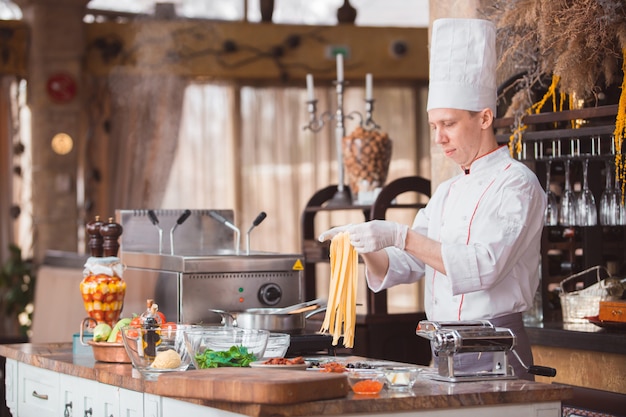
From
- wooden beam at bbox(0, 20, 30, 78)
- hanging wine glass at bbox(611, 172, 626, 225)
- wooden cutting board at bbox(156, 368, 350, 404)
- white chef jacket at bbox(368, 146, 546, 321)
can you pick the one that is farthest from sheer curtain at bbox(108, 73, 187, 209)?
wooden cutting board at bbox(156, 368, 350, 404)

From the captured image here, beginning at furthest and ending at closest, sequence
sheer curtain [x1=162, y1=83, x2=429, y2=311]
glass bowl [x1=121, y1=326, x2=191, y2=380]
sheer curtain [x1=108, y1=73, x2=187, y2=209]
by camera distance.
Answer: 1. sheer curtain [x1=162, y1=83, x2=429, y2=311]
2. sheer curtain [x1=108, y1=73, x2=187, y2=209]
3. glass bowl [x1=121, y1=326, x2=191, y2=380]

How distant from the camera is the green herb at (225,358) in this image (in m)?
2.71

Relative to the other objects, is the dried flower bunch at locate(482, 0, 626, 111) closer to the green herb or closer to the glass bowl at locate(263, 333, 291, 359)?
the glass bowl at locate(263, 333, 291, 359)

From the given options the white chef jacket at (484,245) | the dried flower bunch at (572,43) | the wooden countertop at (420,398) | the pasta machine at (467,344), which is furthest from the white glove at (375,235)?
the dried flower bunch at (572,43)

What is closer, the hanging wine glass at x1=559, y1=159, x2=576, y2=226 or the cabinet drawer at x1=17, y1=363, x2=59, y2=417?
the cabinet drawer at x1=17, y1=363, x2=59, y2=417

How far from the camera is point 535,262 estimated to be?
316cm

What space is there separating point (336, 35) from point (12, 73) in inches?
115

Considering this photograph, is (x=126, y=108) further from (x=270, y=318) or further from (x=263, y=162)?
(x=270, y=318)

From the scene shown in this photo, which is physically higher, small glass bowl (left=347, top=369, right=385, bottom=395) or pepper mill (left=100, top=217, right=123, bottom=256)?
pepper mill (left=100, top=217, right=123, bottom=256)

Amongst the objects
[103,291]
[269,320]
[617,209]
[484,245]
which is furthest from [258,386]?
[617,209]

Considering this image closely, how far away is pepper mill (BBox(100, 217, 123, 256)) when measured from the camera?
12.6 ft

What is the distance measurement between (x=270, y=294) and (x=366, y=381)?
5.73 ft

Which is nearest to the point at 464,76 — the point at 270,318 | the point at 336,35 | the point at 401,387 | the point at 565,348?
the point at 270,318

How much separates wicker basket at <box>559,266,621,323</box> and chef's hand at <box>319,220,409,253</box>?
1.69m
